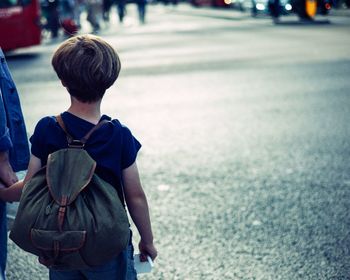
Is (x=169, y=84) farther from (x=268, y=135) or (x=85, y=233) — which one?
(x=85, y=233)

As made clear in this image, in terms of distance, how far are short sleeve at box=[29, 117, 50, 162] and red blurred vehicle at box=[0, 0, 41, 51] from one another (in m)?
13.3

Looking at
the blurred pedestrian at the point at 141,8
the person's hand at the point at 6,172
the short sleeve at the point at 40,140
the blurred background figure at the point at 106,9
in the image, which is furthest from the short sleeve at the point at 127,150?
the blurred pedestrian at the point at 141,8

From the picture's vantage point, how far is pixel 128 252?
2162 mm

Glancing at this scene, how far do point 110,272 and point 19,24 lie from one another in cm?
1417

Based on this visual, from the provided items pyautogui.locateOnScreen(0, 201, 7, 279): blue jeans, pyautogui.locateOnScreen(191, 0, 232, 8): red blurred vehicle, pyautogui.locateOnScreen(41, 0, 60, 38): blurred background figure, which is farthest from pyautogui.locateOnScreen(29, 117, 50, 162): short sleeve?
pyautogui.locateOnScreen(191, 0, 232, 8): red blurred vehicle

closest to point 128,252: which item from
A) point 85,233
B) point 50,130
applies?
point 85,233

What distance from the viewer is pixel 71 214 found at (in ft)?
6.22

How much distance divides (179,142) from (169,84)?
3.97 metres

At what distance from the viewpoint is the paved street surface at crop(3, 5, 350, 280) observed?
3605 millimetres

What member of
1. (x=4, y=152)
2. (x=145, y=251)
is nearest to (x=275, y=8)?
(x=4, y=152)

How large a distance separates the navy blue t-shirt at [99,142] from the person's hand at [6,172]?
34 centimetres

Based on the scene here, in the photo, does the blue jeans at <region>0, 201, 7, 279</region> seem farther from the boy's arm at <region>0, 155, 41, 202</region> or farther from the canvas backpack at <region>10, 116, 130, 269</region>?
the canvas backpack at <region>10, 116, 130, 269</region>

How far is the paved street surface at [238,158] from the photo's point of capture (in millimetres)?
3605

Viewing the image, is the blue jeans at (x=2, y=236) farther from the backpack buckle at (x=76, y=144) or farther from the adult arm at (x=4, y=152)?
the backpack buckle at (x=76, y=144)
